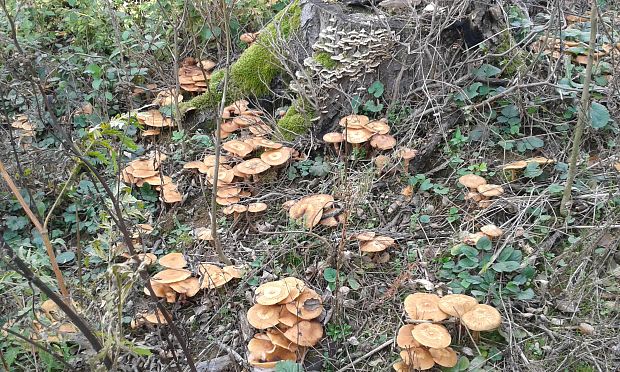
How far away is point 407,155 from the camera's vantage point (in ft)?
16.5

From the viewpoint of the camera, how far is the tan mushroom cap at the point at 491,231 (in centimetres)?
428

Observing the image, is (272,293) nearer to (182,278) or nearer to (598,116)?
(182,278)

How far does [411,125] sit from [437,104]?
308 millimetres

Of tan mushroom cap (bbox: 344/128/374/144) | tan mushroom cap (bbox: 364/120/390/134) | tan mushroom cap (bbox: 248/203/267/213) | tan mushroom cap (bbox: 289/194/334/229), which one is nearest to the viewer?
tan mushroom cap (bbox: 289/194/334/229)

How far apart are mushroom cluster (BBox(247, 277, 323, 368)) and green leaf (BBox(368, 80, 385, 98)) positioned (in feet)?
7.94

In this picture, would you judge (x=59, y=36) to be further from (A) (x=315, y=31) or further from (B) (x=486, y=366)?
(B) (x=486, y=366)

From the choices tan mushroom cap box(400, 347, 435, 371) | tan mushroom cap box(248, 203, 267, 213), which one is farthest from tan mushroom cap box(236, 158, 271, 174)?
tan mushroom cap box(400, 347, 435, 371)

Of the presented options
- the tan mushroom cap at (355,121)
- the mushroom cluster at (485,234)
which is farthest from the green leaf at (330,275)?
the tan mushroom cap at (355,121)

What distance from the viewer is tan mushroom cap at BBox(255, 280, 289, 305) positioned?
380 cm

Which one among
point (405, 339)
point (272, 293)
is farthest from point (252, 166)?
point (405, 339)

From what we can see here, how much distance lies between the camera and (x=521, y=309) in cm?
402

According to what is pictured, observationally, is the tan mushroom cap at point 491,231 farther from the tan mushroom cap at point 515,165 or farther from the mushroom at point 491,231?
the tan mushroom cap at point 515,165

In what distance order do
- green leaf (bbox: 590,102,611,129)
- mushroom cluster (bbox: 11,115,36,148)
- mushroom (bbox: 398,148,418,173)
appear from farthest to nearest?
mushroom cluster (bbox: 11,115,36,148) < mushroom (bbox: 398,148,418,173) < green leaf (bbox: 590,102,611,129)

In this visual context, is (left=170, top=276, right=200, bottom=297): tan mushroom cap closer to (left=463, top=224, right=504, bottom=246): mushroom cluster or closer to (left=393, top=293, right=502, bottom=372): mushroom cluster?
(left=393, top=293, right=502, bottom=372): mushroom cluster
